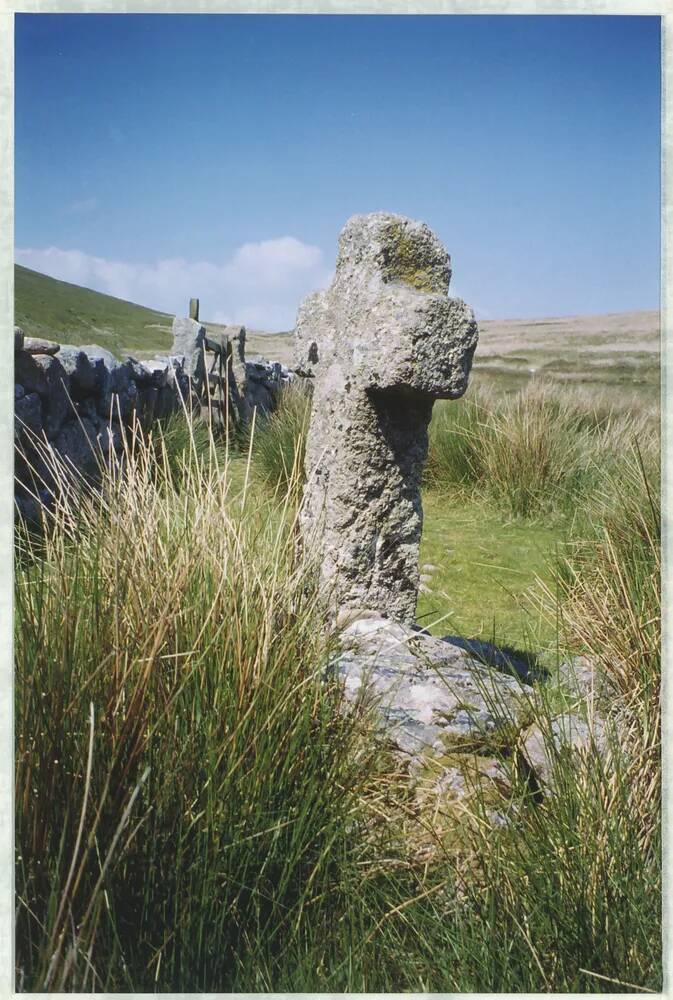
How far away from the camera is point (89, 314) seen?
36.4 meters

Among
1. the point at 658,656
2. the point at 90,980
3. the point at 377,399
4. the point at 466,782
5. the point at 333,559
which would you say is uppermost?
the point at 377,399

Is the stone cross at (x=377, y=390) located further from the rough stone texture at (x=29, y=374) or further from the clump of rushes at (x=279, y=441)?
the clump of rushes at (x=279, y=441)

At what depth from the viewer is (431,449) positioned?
25.1ft

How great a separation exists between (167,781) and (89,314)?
124 feet

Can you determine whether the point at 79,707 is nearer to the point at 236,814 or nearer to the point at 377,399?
the point at 236,814

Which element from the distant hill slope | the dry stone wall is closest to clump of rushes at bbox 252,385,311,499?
the dry stone wall

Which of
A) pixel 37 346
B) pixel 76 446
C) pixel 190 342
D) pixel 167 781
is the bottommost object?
pixel 167 781

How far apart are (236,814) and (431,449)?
6.22m

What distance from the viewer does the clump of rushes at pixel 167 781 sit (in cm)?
152

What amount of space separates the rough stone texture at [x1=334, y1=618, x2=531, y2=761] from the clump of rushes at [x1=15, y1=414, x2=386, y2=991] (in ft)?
1.27

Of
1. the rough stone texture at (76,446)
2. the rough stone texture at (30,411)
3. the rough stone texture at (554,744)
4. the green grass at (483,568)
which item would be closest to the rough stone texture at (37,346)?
the rough stone texture at (30,411)

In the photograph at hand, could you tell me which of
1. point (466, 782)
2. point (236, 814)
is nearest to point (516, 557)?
point (466, 782)

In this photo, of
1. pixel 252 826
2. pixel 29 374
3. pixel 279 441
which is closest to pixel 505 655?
pixel 252 826

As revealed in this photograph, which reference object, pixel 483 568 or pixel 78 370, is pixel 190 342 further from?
pixel 483 568
